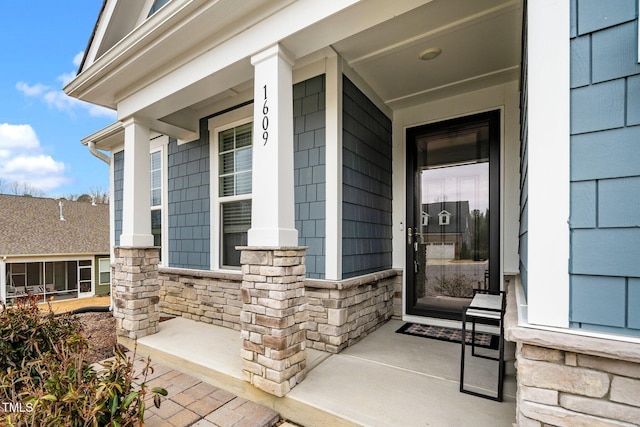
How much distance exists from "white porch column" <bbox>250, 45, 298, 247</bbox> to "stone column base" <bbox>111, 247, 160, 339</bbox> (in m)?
2.05

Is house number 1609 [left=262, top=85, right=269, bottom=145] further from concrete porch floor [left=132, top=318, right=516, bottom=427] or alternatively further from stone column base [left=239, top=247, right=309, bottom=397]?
concrete porch floor [left=132, top=318, right=516, bottom=427]

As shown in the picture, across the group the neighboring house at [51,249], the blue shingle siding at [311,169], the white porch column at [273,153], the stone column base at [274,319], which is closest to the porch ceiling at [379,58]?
the white porch column at [273,153]

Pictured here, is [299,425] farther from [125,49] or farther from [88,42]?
[88,42]

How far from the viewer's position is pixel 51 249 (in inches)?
461

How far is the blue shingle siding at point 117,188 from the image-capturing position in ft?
20.6

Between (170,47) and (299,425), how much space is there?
3514 mm

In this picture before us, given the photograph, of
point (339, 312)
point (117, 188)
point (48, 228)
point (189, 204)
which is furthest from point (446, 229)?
point (48, 228)

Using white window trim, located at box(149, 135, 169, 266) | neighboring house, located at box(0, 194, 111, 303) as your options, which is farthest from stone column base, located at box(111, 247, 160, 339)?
neighboring house, located at box(0, 194, 111, 303)

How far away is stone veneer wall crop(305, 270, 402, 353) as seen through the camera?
2928mm

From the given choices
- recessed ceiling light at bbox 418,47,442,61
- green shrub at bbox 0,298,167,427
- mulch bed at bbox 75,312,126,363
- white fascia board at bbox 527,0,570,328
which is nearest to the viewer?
white fascia board at bbox 527,0,570,328

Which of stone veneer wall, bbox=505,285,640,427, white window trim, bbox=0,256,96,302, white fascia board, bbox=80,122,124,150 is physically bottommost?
white window trim, bbox=0,256,96,302

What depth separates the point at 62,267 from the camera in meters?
12.5

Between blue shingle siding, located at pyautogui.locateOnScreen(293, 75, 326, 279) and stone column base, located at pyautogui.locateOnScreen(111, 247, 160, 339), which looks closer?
blue shingle siding, located at pyautogui.locateOnScreen(293, 75, 326, 279)

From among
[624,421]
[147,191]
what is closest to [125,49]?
[147,191]
